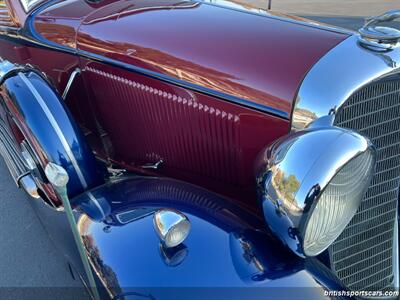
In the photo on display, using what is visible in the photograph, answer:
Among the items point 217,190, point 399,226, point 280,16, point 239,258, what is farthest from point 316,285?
point 280,16

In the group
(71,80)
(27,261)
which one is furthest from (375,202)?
(27,261)

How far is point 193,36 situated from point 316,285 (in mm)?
1201

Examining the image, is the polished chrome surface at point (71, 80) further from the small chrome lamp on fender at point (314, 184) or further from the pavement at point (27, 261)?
the small chrome lamp on fender at point (314, 184)

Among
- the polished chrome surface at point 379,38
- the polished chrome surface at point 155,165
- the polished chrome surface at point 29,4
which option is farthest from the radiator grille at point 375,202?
the polished chrome surface at point 29,4

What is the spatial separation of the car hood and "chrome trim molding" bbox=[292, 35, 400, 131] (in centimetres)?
4

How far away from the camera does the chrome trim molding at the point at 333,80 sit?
5.12 ft

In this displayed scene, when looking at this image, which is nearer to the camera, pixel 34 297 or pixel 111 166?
pixel 34 297

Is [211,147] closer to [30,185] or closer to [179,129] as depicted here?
[179,129]

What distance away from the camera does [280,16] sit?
6.88 ft

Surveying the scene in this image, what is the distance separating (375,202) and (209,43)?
107 cm

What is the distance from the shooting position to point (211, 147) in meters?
1.99

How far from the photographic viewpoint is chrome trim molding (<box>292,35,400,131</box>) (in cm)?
156

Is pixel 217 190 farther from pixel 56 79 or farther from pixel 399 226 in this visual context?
pixel 56 79

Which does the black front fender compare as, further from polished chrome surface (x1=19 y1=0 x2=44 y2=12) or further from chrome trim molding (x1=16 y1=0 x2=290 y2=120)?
polished chrome surface (x1=19 y1=0 x2=44 y2=12)
